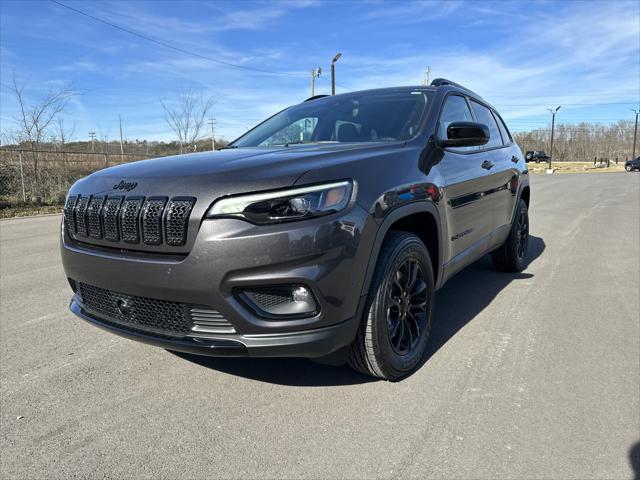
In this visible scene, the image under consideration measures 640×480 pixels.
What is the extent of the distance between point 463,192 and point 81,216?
2550mm

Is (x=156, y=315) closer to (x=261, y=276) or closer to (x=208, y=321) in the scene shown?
(x=208, y=321)

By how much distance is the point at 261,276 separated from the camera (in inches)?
83.7

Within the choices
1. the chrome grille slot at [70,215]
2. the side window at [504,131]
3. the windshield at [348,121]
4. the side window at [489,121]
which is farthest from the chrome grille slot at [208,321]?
the side window at [504,131]

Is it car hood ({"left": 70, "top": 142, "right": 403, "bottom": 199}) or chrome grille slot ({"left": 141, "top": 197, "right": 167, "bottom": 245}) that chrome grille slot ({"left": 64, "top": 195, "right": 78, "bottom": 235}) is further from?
chrome grille slot ({"left": 141, "top": 197, "right": 167, "bottom": 245})

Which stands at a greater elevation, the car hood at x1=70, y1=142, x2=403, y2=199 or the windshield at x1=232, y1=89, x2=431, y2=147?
the windshield at x1=232, y1=89, x2=431, y2=147

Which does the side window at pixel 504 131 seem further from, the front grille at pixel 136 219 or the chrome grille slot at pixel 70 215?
the chrome grille slot at pixel 70 215

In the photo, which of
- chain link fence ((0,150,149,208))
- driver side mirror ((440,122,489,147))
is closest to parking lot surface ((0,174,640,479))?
driver side mirror ((440,122,489,147))

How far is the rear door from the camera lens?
3342mm

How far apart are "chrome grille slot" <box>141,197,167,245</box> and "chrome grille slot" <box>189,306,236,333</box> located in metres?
0.37

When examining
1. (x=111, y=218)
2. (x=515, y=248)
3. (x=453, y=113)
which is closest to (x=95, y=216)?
(x=111, y=218)

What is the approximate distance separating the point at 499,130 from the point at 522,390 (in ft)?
10.7

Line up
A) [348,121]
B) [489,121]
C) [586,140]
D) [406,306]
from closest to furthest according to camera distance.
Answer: [406,306]
[348,121]
[489,121]
[586,140]

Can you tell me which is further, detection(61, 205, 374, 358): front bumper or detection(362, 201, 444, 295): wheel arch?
detection(362, 201, 444, 295): wheel arch

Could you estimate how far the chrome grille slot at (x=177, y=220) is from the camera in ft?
7.15
